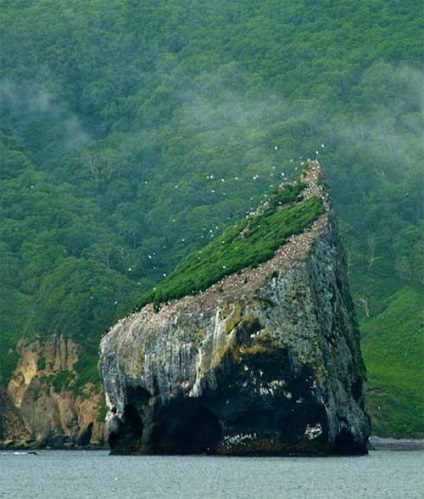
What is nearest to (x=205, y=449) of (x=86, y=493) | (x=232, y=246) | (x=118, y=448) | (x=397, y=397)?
(x=118, y=448)

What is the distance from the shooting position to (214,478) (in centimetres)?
9788

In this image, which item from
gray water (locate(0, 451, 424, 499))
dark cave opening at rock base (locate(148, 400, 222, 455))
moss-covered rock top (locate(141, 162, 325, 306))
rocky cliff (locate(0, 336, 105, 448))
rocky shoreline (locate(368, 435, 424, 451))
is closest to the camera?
gray water (locate(0, 451, 424, 499))

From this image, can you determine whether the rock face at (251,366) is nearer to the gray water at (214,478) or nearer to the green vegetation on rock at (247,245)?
the green vegetation on rock at (247,245)

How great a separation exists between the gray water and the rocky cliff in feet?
117

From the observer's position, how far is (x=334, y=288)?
129500 mm

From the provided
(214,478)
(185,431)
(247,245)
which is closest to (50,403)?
(247,245)

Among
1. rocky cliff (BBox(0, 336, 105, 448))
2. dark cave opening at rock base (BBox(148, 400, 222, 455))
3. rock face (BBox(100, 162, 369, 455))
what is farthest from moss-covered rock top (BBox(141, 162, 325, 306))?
rocky cliff (BBox(0, 336, 105, 448))

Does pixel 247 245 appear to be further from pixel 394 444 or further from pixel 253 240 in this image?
pixel 394 444

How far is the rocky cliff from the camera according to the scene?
166 m

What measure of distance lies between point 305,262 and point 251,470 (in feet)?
Answer: 82.0

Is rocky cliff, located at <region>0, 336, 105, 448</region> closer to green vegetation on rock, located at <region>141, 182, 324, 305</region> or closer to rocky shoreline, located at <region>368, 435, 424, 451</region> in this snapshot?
green vegetation on rock, located at <region>141, 182, 324, 305</region>

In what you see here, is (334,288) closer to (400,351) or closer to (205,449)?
(205,449)

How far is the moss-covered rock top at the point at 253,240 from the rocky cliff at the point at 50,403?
24158 millimetres

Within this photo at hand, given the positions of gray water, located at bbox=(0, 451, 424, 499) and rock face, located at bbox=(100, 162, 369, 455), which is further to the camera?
rock face, located at bbox=(100, 162, 369, 455)
